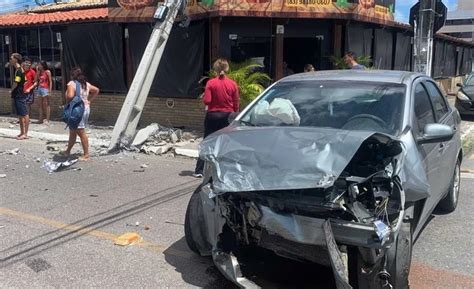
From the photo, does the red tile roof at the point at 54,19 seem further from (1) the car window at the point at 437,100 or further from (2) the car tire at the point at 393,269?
(2) the car tire at the point at 393,269

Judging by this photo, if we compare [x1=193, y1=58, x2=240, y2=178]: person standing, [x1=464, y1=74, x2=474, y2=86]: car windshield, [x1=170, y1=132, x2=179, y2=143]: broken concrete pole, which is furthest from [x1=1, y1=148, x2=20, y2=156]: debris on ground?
[x1=464, y1=74, x2=474, y2=86]: car windshield

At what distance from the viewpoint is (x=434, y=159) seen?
4.47m

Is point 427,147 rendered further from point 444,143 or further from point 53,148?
point 53,148

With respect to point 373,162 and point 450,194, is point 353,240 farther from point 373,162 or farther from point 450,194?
point 450,194

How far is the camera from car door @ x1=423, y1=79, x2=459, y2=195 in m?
4.84

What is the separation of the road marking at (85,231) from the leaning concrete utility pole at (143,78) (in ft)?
13.8

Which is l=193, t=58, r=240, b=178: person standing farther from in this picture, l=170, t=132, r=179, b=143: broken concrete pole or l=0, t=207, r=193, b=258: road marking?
l=170, t=132, r=179, b=143: broken concrete pole

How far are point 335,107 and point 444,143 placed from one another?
124cm

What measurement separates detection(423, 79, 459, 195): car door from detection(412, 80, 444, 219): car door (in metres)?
0.12

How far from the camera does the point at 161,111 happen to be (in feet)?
41.9

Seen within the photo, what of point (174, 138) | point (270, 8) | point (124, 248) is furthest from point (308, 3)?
point (124, 248)

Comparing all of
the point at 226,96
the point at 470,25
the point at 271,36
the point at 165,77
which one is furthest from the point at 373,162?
the point at 470,25

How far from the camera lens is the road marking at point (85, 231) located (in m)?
4.65

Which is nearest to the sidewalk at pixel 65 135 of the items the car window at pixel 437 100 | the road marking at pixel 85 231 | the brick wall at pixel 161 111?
the brick wall at pixel 161 111
